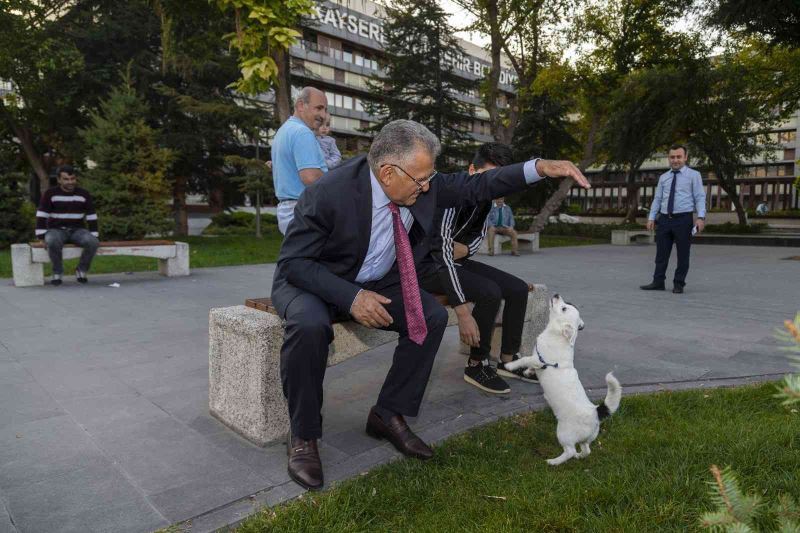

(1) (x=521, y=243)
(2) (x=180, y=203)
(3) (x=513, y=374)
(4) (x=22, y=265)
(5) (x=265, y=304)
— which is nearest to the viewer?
(5) (x=265, y=304)

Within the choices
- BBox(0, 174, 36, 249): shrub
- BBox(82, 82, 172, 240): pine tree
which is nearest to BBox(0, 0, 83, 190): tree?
BBox(0, 174, 36, 249): shrub

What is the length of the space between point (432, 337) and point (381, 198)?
80 cm

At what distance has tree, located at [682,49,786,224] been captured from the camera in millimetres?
21000

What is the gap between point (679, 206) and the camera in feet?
27.5

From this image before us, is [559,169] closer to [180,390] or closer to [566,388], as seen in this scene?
[566,388]

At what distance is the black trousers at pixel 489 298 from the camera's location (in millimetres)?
4016

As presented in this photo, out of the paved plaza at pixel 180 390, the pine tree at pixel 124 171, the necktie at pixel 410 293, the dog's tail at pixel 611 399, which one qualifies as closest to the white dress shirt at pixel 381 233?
the necktie at pixel 410 293

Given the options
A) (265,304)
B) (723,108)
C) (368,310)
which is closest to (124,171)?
(265,304)

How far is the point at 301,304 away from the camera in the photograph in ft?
9.57

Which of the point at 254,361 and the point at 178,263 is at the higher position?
the point at 254,361

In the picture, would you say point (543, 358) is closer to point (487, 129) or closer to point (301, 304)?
point (301, 304)

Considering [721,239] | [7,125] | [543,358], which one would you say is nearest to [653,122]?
[721,239]

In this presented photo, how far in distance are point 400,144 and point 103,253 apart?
818 cm

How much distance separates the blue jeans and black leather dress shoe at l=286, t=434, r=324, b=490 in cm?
787
